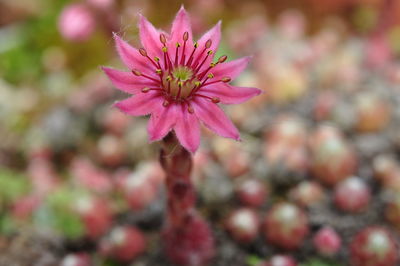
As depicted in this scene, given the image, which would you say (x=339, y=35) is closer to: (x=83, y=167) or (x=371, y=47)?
(x=371, y=47)

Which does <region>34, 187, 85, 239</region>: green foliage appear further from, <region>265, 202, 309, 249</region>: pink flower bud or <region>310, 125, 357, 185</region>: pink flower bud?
<region>310, 125, 357, 185</region>: pink flower bud

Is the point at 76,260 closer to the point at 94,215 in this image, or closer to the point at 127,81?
the point at 94,215

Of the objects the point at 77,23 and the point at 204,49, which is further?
the point at 77,23

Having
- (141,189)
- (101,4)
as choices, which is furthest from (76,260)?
(101,4)

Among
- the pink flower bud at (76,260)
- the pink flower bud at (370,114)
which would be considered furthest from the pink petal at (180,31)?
the pink flower bud at (370,114)

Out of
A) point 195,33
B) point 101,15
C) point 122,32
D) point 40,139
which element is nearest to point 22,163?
point 40,139

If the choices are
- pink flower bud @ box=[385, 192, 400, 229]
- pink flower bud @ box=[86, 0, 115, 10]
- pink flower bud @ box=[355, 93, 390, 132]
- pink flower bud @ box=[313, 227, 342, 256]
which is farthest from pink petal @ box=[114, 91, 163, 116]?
pink flower bud @ box=[86, 0, 115, 10]

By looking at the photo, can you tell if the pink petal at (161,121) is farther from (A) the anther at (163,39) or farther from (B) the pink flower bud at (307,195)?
(B) the pink flower bud at (307,195)
